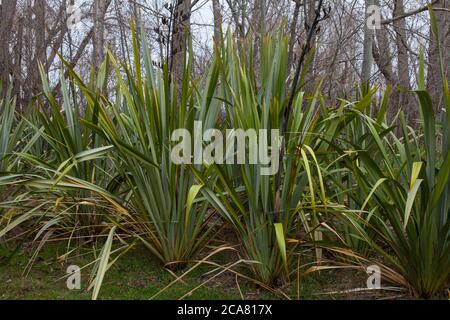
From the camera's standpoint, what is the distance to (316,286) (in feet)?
8.86

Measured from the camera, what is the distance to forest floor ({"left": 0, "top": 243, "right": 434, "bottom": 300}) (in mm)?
2602

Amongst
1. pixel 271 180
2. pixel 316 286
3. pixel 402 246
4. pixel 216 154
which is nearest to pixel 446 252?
pixel 402 246

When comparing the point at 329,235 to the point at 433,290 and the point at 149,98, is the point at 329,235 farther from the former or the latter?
the point at 149,98

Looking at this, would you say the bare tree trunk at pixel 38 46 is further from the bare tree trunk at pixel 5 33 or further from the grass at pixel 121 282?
the grass at pixel 121 282

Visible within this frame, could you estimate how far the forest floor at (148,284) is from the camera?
8.54ft

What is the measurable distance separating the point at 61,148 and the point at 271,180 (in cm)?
160

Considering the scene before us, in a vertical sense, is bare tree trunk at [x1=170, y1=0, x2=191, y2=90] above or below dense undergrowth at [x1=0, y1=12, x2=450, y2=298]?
above

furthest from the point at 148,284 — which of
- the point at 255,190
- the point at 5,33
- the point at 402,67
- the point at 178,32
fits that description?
the point at 402,67

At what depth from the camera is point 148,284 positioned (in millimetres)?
2777

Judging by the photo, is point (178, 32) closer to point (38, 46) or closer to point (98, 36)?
point (38, 46)

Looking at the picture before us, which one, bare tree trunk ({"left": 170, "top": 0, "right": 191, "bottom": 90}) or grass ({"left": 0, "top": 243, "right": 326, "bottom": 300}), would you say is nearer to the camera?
grass ({"left": 0, "top": 243, "right": 326, "bottom": 300})

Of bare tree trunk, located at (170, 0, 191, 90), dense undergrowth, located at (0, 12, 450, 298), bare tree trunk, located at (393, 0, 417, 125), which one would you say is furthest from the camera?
bare tree trunk, located at (393, 0, 417, 125)

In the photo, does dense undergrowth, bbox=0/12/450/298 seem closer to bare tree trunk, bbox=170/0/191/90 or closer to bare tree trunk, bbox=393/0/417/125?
bare tree trunk, bbox=170/0/191/90

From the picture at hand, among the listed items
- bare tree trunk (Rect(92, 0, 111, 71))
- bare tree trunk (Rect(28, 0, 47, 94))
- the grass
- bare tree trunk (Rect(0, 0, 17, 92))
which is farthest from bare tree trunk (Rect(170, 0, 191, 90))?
bare tree trunk (Rect(92, 0, 111, 71))
